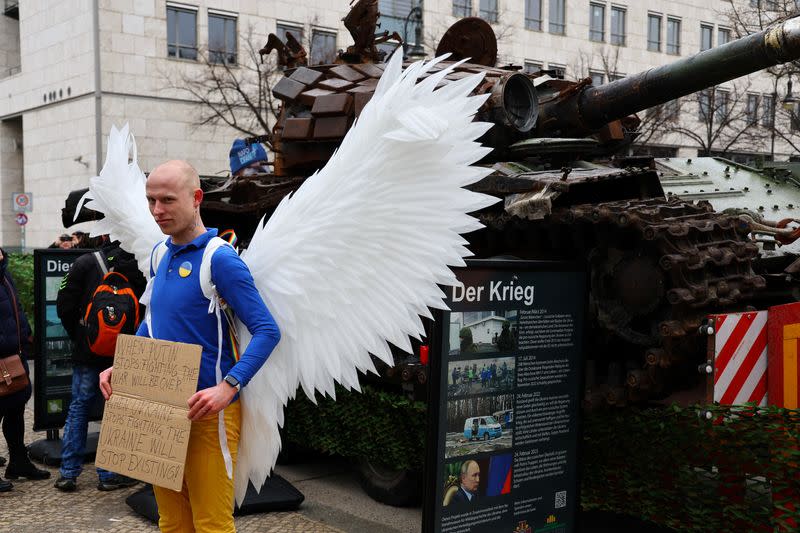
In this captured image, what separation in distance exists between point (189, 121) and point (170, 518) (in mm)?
26902

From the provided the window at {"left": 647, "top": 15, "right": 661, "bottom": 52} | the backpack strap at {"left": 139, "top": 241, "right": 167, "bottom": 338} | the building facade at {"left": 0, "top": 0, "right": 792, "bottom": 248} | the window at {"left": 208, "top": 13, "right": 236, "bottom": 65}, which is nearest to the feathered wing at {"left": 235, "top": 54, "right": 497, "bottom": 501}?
the backpack strap at {"left": 139, "top": 241, "right": 167, "bottom": 338}

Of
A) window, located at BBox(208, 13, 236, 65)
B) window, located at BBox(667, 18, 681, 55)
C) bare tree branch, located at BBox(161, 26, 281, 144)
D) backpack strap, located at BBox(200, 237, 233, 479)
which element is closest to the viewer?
backpack strap, located at BBox(200, 237, 233, 479)

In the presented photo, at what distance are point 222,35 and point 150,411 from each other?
27626 mm

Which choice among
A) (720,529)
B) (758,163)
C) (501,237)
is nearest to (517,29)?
(758,163)

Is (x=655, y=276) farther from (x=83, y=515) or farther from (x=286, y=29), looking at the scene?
(x=286, y=29)

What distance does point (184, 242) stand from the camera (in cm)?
364

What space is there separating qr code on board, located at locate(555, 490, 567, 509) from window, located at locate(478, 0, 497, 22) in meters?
29.4

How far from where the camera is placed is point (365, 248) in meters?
3.47

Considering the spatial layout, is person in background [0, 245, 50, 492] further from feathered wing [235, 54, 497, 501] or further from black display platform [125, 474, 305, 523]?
feathered wing [235, 54, 497, 501]

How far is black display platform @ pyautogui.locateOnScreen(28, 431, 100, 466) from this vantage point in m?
7.66

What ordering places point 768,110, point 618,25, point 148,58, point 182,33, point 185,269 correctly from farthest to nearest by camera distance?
1. point 618,25
2. point 182,33
3. point 148,58
4. point 768,110
5. point 185,269

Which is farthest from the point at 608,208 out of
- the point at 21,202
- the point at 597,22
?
the point at 597,22

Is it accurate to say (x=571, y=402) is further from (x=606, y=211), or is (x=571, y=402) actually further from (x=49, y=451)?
(x=49, y=451)

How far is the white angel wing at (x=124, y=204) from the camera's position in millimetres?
4387
